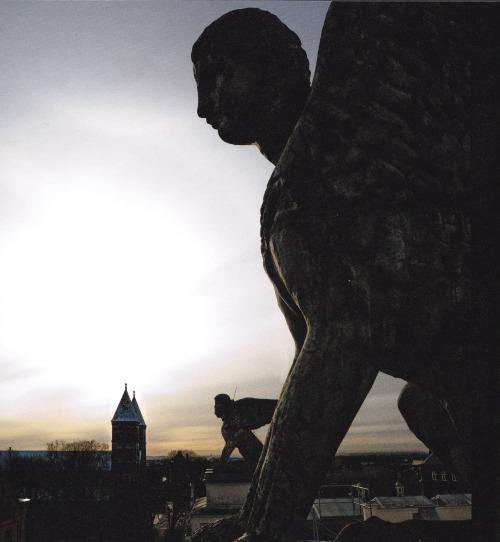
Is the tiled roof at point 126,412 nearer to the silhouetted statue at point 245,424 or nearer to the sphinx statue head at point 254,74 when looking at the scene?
the silhouetted statue at point 245,424

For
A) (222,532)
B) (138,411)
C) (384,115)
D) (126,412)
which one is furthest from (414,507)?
(138,411)

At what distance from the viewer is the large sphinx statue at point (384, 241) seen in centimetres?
122

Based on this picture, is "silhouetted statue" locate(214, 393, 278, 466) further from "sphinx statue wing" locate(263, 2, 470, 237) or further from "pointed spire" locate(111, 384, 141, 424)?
"pointed spire" locate(111, 384, 141, 424)

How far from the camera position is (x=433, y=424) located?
61.2 inches

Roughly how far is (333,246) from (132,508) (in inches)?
1767

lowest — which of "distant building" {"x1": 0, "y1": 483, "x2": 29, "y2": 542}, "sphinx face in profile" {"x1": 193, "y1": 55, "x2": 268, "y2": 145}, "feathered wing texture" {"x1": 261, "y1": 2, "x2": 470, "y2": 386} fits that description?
"distant building" {"x1": 0, "y1": 483, "x2": 29, "y2": 542}

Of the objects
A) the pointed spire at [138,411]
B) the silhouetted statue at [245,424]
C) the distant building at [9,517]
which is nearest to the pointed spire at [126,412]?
the pointed spire at [138,411]

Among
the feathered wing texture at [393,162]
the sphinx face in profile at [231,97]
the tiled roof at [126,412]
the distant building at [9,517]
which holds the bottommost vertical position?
the distant building at [9,517]

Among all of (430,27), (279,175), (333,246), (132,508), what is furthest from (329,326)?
(132,508)

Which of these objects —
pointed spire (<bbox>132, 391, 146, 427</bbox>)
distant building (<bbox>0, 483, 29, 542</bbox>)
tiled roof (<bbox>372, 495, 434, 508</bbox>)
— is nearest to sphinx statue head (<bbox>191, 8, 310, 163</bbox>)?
tiled roof (<bbox>372, 495, 434, 508</bbox>)

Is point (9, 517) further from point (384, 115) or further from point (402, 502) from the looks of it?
point (384, 115)

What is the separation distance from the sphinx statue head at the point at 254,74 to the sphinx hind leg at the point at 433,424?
3.17 feet

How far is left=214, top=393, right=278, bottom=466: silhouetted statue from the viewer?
8.80 m

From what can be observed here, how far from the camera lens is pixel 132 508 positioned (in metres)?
40.7
